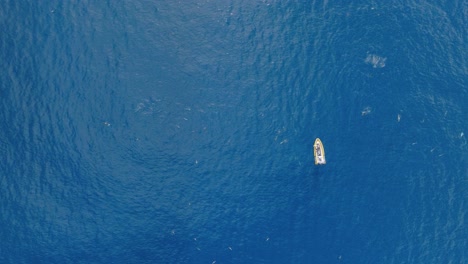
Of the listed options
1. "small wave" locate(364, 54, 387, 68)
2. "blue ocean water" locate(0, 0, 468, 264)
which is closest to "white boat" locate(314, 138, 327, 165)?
"blue ocean water" locate(0, 0, 468, 264)

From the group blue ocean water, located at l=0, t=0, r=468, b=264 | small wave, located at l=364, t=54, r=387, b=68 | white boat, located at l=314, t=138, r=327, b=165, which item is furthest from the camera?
small wave, located at l=364, t=54, r=387, b=68

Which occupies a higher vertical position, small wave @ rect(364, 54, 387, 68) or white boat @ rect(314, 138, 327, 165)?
small wave @ rect(364, 54, 387, 68)

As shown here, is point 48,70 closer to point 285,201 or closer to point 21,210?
point 21,210

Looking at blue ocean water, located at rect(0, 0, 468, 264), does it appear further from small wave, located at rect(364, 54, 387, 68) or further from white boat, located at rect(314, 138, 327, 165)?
white boat, located at rect(314, 138, 327, 165)

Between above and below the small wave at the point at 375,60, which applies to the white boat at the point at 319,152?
below

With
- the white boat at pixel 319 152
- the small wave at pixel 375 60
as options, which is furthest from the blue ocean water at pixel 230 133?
the white boat at pixel 319 152

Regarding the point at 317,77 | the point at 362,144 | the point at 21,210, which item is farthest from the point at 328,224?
the point at 21,210

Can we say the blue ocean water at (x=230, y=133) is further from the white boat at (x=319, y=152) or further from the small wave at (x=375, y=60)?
the white boat at (x=319, y=152)
